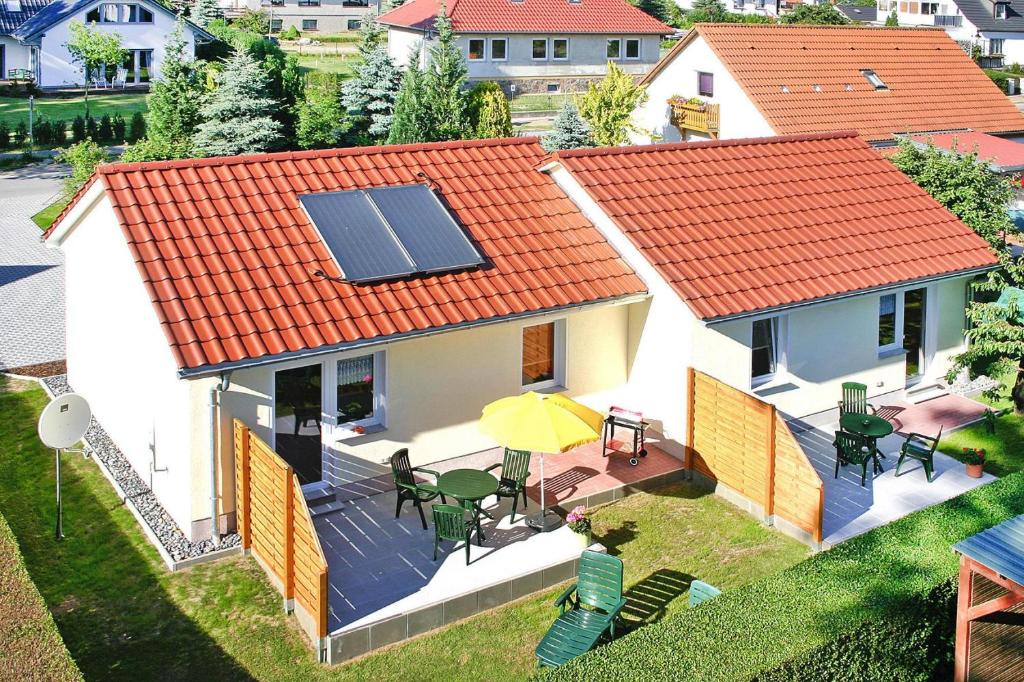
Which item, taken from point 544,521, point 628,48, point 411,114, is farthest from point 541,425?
point 628,48

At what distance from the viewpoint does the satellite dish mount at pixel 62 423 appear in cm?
1493

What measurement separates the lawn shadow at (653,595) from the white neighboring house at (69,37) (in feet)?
167

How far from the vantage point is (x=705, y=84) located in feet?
135

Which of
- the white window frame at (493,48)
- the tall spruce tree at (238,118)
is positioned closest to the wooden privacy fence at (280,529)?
the tall spruce tree at (238,118)

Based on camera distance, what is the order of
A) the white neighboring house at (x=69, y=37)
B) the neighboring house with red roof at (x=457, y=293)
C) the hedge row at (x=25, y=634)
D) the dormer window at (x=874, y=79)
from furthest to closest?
the white neighboring house at (x=69, y=37)
the dormer window at (x=874, y=79)
the neighboring house with red roof at (x=457, y=293)
the hedge row at (x=25, y=634)

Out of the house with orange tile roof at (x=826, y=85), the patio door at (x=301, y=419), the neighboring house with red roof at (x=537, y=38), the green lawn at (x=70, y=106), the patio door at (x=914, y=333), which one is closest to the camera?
the patio door at (x=301, y=419)

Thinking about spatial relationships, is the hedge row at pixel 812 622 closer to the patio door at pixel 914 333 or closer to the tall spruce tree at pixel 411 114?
the patio door at pixel 914 333

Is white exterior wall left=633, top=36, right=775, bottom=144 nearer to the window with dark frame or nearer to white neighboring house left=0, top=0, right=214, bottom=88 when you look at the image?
the window with dark frame

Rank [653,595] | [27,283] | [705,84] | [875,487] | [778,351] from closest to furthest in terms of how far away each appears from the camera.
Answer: [653,595], [875,487], [778,351], [27,283], [705,84]

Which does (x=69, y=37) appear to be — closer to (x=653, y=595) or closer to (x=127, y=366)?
(x=127, y=366)

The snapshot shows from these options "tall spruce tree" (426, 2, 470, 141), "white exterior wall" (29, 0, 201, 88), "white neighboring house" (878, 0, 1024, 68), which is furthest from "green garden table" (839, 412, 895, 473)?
"white neighboring house" (878, 0, 1024, 68)

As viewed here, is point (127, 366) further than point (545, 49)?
No

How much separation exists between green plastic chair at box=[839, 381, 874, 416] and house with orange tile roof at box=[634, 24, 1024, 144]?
59.4 feet

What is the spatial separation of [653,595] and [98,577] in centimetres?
681
